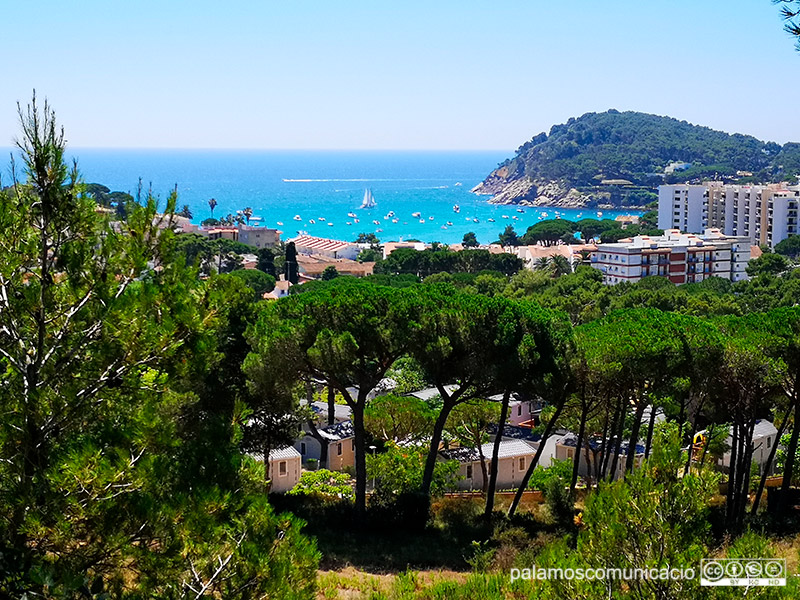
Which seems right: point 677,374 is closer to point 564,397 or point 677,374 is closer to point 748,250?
point 564,397

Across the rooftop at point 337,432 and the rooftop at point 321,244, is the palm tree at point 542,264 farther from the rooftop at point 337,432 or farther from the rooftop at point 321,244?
the rooftop at point 337,432

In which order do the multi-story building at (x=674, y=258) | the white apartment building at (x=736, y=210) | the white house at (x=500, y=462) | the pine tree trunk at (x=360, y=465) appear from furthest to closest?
the white apartment building at (x=736, y=210) < the multi-story building at (x=674, y=258) < the white house at (x=500, y=462) < the pine tree trunk at (x=360, y=465)

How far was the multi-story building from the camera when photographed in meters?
54.6

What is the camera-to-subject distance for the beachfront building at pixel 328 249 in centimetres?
7200

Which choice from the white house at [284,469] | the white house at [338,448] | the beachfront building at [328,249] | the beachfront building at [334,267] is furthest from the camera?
the beachfront building at [328,249]

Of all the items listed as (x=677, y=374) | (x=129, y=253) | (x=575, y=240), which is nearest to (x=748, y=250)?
(x=575, y=240)

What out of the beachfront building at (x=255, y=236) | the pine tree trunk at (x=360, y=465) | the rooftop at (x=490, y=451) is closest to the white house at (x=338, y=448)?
the rooftop at (x=490, y=451)

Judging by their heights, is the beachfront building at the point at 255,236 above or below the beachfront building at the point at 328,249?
above

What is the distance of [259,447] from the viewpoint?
13.3 m

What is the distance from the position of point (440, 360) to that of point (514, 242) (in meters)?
66.4

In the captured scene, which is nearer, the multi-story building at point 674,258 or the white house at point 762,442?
the white house at point 762,442

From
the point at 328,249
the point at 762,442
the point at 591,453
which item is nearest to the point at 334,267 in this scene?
the point at 328,249

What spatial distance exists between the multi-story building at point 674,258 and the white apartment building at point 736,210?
440 inches

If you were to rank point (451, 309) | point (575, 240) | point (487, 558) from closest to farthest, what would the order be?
point (487, 558), point (451, 309), point (575, 240)
